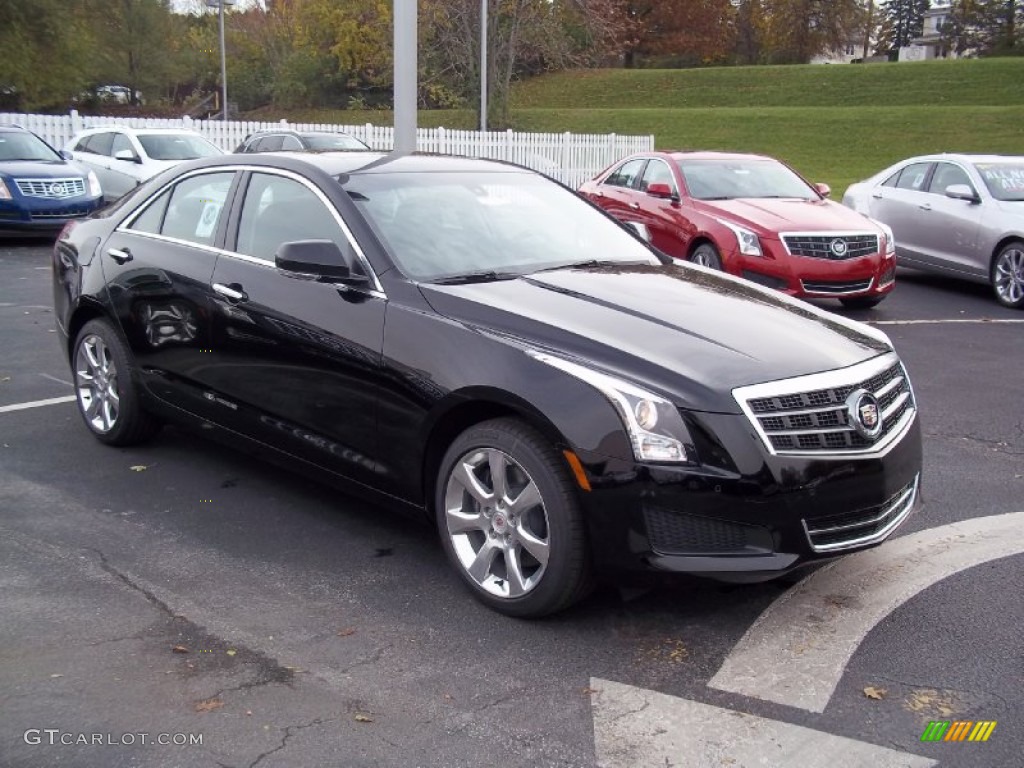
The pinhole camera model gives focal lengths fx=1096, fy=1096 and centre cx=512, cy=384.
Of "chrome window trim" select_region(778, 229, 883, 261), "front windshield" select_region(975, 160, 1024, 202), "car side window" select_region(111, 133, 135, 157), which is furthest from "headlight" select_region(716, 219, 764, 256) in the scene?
"car side window" select_region(111, 133, 135, 157)

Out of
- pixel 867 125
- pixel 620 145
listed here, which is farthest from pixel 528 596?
pixel 867 125

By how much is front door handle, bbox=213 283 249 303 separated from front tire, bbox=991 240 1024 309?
9.28 metres

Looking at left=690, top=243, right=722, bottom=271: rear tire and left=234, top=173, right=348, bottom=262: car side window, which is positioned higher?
left=234, top=173, right=348, bottom=262: car side window

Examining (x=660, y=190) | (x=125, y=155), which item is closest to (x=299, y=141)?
(x=125, y=155)

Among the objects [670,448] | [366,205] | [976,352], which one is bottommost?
[976,352]

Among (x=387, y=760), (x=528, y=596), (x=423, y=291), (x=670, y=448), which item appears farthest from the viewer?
(x=423, y=291)

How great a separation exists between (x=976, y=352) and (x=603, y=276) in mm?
5640

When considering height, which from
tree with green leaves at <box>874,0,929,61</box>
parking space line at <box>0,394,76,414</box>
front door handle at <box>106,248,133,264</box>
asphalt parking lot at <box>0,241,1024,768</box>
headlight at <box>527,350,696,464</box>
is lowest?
parking space line at <box>0,394,76,414</box>

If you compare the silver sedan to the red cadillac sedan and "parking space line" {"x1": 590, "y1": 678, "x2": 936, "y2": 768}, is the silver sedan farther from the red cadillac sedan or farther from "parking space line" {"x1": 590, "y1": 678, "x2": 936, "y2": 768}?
"parking space line" {"x1": 590, "y1": 678, "x2": 936, "y2": 768}

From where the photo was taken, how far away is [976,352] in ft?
30.5

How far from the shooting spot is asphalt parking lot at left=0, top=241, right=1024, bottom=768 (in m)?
3.21

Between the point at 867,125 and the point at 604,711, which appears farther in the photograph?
the point at 867,125

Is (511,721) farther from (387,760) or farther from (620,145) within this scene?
(620,145)

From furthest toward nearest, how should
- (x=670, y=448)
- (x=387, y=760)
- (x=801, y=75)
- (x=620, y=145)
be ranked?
(x=801, y=75) → (x=620, y=145) → (x=670, y=448) → (x=387, y=760)
